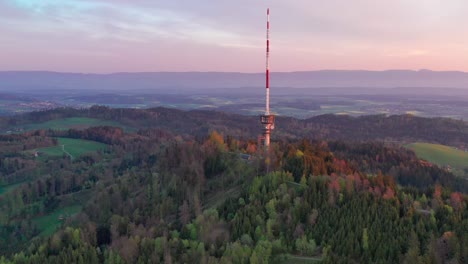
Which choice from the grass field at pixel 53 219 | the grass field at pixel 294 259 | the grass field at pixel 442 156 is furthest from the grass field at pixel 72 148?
the grass field at pixel 294 259

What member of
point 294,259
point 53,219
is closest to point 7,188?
point 53,219

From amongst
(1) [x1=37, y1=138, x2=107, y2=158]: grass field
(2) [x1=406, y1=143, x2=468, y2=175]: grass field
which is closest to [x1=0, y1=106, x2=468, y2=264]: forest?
(2) [x1=406, y1=143, x2=468, y2=175]: grass field

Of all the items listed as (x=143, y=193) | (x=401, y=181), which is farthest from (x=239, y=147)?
(x=401, y=181)

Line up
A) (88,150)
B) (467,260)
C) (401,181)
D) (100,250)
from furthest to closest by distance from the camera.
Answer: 1. (88,150)
2. (401,181)
3. (100,250)
4. (467,260)

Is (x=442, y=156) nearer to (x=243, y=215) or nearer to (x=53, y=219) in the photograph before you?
(x=243, y=215)

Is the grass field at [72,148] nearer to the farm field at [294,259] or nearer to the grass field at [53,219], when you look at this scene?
the grass field at [53,219]

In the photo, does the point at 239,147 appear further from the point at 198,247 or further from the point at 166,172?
the point at 198,247
